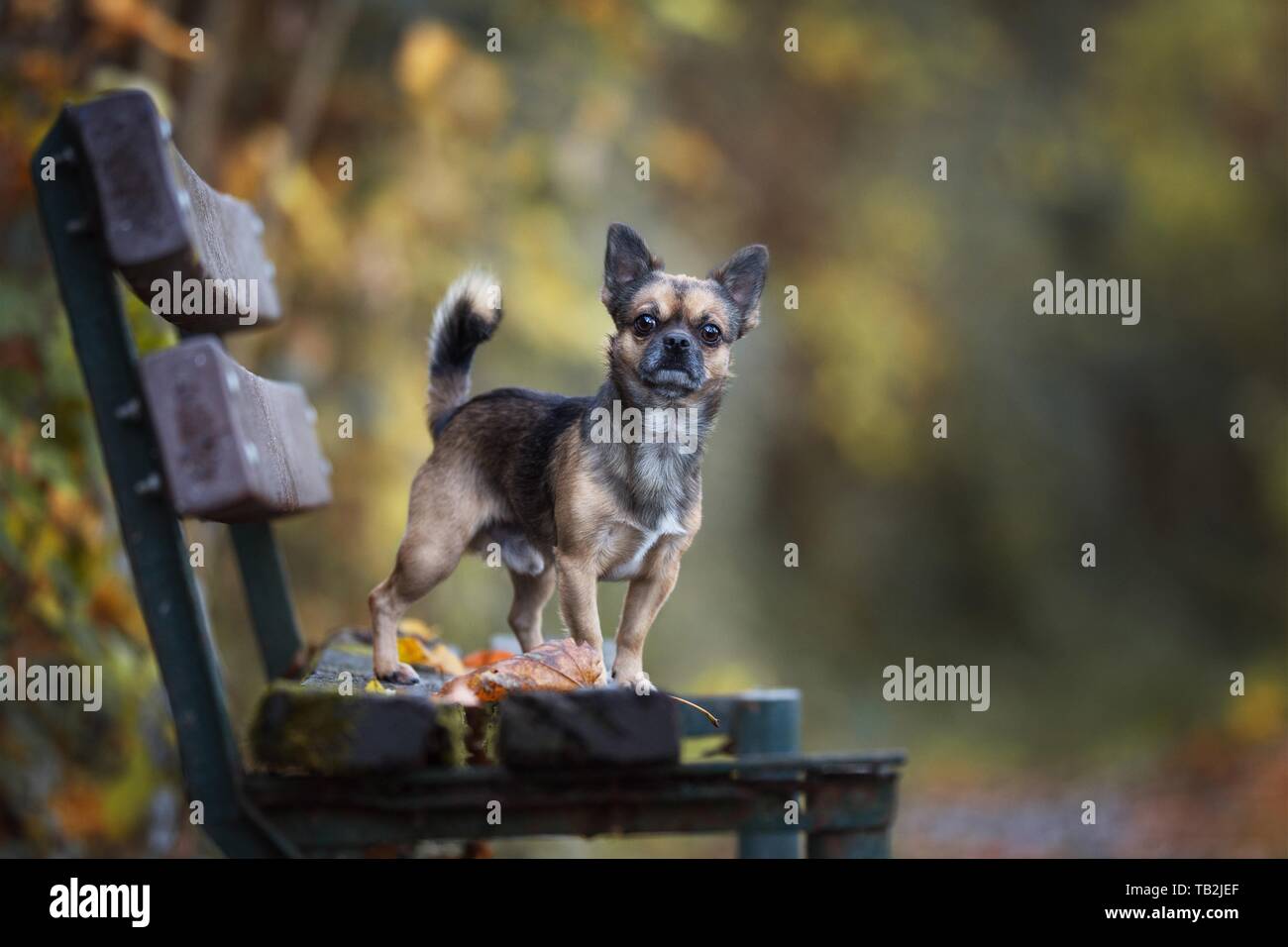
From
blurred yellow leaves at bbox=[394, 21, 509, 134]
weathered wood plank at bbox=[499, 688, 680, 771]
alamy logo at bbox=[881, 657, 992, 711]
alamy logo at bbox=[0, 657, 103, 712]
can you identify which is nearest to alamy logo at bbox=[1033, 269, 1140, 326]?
alamy logo at bbox=[881, 657, 992, 711]

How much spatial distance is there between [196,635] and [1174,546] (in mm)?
12947

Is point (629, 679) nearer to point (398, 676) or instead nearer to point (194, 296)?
point (398, 676)

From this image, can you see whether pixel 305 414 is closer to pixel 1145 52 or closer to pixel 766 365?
pixel 766 365

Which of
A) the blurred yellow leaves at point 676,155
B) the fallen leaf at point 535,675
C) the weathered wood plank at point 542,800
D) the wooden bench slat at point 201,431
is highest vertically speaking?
the blurred yellow leaves at point 676,155

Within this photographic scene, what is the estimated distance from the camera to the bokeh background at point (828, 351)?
5.10 m

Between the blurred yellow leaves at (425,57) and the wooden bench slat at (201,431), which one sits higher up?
the blurred yellow leaves at (425,57)

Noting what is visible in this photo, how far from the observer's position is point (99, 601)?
4855 mm

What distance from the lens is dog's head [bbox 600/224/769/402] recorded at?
2.83m

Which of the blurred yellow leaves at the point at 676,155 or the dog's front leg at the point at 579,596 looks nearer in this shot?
the dog's front leg at the point at 579,596

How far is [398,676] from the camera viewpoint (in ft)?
9.96

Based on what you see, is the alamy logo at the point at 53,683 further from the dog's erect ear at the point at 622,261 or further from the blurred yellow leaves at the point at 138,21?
the dog's erect ear at the point at 622,261
